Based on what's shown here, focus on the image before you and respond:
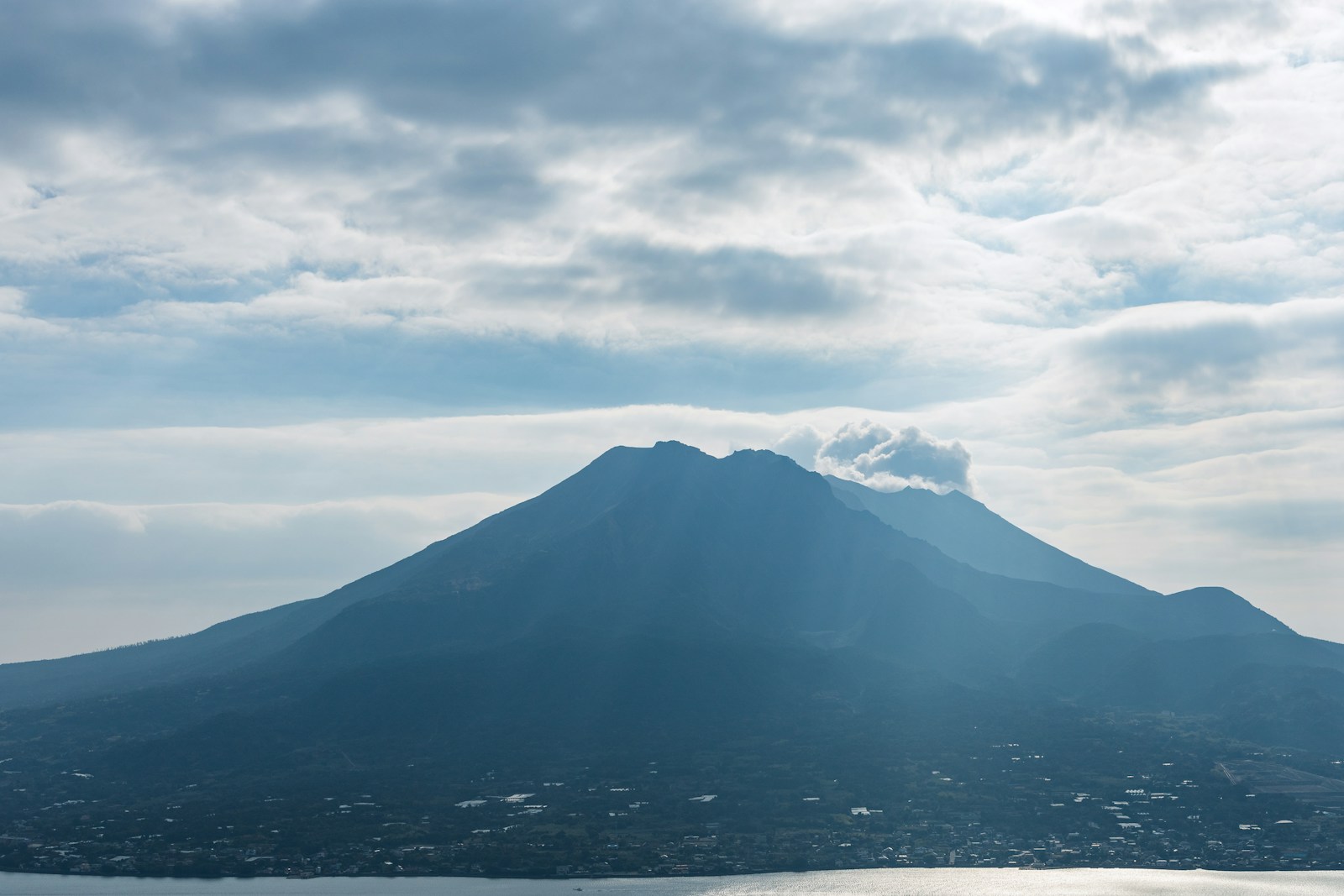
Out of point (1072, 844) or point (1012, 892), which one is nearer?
point (1012, 892)

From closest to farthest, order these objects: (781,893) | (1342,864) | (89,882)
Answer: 1. (781,893)
2. (89,882)
3. (1342,864)

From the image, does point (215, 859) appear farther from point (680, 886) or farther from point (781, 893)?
point (781, 893)

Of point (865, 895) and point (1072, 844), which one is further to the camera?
point (1072, 844)

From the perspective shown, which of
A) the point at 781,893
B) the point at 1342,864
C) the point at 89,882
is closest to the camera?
the point at 781,893

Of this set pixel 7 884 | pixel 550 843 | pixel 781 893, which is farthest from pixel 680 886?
pixel 7 884

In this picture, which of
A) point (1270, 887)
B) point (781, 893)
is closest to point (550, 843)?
point (781, 893)

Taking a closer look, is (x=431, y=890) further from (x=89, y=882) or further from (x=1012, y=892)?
(x=1012, y=892)
